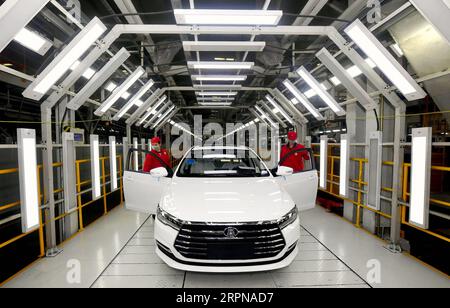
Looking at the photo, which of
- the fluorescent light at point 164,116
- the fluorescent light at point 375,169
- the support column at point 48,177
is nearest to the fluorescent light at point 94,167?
the support column at point 48,177

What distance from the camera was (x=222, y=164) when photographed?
3.60 metres

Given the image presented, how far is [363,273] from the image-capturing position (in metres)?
2.80

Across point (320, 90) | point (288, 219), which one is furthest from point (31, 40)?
point (320, 90)

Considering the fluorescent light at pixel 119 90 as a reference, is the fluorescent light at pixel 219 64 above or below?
above

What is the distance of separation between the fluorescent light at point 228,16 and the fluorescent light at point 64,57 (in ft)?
3.16

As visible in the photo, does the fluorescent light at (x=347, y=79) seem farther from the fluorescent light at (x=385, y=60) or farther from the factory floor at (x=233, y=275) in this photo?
the factory floor at (x=233, y=275)

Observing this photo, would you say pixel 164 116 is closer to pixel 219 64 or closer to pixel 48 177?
pixel 219 64

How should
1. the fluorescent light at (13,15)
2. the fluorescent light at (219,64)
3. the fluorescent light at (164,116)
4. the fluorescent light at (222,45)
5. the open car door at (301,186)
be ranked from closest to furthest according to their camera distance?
1. the fluorescent light at (13,15)
2. the open car door at (301,186)
3. the fluorescent light at (222,45)
4. the fluorescent light at (219,64)
5. the fluorescent light at (164,116)

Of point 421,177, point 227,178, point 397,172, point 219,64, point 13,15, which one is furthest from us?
point 219,64

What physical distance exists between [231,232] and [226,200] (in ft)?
1.24

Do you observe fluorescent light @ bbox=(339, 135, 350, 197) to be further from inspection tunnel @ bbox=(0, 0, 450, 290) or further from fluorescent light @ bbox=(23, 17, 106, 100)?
fluorescent light @ bbox=(23, 17, 106, 100)

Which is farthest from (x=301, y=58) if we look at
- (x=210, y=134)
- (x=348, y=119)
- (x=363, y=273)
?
(x=210, y=134)

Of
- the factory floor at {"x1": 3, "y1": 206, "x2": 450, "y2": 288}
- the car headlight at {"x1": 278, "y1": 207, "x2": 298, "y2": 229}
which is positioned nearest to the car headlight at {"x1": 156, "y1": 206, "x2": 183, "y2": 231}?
the factory floor at {"x1": 3, "y1": 206, "x2": 450, "y2": 288}

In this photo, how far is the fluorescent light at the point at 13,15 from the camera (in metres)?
2.04
